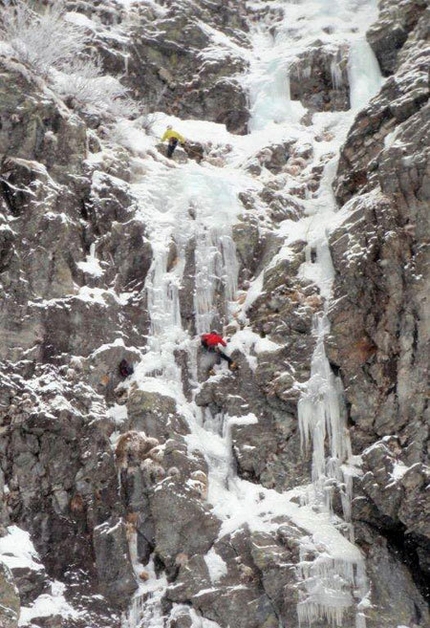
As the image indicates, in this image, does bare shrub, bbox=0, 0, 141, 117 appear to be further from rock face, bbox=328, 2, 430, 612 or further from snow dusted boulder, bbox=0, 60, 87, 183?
rock face, bbox=328, 2, 430, 612

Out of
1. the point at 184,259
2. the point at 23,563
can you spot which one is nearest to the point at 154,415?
the point at 23,563

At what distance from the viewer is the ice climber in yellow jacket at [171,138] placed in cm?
1944

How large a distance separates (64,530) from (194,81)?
14.9 m

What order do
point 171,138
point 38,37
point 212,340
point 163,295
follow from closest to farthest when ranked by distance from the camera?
point 212,340 < point 163,295 < point 38,37 < point 171,138

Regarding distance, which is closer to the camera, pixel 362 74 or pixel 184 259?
pixel 184 259

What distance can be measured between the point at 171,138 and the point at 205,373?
6911mm

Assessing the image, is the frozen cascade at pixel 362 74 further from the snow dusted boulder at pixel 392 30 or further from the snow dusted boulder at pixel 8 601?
the snow dusted boulder at pixel 8 601

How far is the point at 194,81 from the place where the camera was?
23406 millimetres

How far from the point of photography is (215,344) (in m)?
15.5

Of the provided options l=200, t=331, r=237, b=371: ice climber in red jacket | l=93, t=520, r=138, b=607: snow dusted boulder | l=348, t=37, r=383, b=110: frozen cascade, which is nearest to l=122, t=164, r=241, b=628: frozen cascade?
l=200, t=331, r=237, b=371: ice climber in red jacket

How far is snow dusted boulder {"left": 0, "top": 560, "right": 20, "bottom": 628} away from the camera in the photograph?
11.1 m

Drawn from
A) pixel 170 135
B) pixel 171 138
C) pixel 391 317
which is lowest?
pixel 391 317

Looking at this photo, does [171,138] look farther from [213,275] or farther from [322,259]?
[322,259]

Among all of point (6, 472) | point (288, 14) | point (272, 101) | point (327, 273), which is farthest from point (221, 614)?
point (288, 14)
